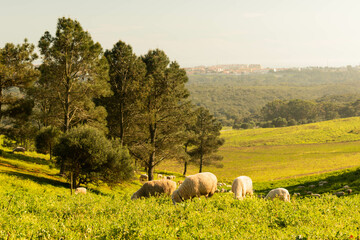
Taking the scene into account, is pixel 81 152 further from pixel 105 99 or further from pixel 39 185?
pixel 105 99

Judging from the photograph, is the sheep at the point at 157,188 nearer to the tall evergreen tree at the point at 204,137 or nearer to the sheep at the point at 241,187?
the sheep at the point at 241,187

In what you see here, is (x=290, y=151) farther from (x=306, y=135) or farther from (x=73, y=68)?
(x=73, y=68)

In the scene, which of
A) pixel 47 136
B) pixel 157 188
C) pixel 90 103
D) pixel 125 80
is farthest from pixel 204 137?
pixel 157 188

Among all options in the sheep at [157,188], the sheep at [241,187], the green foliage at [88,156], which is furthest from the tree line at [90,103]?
the sheep at [241,187]

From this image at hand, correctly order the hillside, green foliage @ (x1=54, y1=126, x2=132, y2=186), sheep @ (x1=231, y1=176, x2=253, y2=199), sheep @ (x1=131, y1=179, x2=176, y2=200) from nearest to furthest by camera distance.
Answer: the hillside → sheep @ (x1=231, y1=176, x2=253, y2=199) → sheep @ (x1=131, y1=179, x2=176, y2=200) → green foliage @ (x1=54, y1=126, x2=132, y2=186)

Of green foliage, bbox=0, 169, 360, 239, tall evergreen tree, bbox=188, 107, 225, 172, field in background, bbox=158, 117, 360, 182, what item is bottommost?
field in background, bbox=158, 117, 360, 182

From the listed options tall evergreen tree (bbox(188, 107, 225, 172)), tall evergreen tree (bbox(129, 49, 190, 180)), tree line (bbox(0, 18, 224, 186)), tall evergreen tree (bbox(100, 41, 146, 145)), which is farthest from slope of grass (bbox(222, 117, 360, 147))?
tall evergreen tree (bbox(100, 41, 146, 145))

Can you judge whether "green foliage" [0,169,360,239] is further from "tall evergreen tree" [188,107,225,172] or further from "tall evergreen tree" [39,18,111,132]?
"tall evergreen tree" [188,107,225,172]

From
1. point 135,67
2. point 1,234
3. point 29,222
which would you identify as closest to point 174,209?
point 29,222

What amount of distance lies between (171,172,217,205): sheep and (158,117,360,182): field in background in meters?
40.6

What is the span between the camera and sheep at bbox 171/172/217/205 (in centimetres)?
1994

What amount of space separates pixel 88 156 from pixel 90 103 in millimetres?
10173

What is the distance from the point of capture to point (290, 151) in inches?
3861

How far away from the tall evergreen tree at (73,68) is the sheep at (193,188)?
17075mm
